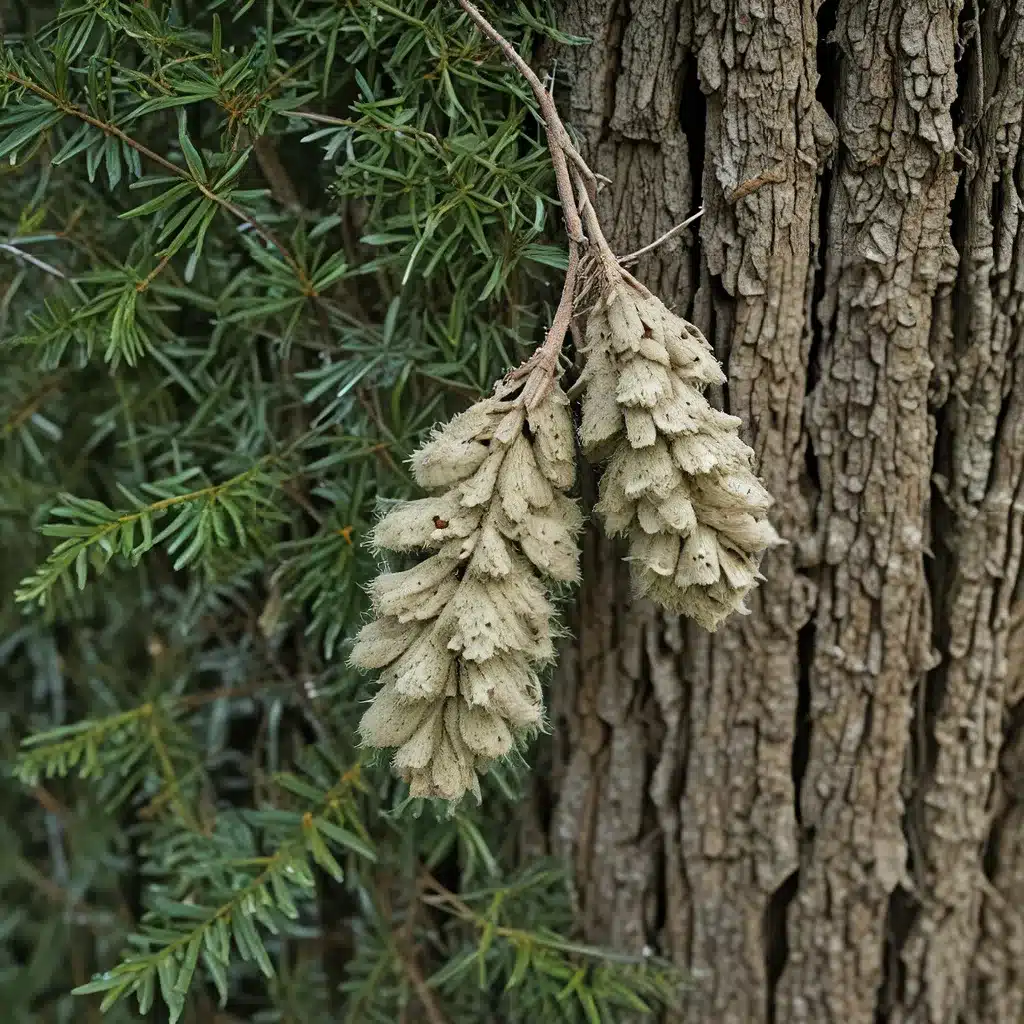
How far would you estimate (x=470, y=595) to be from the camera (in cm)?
71

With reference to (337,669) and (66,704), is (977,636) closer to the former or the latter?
(337,669)

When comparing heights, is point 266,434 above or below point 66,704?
above

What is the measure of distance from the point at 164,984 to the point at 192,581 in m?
0.46

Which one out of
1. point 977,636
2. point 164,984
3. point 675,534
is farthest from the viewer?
point 977,636

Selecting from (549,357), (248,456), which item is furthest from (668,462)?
(248,456)

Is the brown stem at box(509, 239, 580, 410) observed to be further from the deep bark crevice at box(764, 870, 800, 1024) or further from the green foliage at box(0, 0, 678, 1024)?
the deep bark crevice at box(764, 870, 800, 1024)

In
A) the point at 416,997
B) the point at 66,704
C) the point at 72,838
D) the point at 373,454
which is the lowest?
the point at 416,997

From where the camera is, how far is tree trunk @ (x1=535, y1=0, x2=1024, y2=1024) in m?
0.82

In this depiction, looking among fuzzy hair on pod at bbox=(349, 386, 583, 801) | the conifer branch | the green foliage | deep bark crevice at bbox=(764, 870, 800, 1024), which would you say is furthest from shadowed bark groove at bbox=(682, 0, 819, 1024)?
the conifer branch

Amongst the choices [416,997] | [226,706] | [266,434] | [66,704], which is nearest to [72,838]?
[66,704]

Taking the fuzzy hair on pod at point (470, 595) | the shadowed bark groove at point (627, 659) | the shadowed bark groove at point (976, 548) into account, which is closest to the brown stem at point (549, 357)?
the fuzzy hair on pod at point (470, 595)

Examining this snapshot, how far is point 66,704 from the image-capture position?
1329 millimetres

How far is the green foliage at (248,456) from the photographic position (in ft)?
2.72

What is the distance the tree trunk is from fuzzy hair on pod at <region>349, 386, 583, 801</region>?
232 mm
